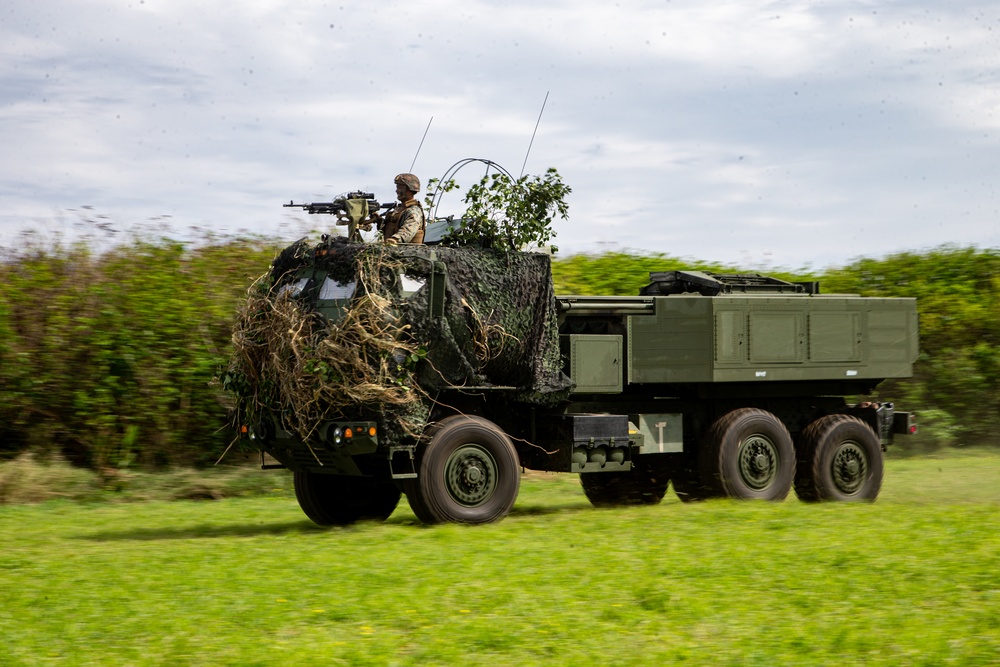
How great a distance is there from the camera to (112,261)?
626 inches

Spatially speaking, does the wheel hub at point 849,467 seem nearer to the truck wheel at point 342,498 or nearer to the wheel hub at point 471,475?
the wheel hub at point 471,475

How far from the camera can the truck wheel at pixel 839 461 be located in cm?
1367

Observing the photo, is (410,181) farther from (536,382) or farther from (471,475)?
(471,475)

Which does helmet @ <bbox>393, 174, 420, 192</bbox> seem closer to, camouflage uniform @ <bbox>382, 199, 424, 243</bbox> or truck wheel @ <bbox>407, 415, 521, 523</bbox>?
camouflage uniform @ <bbox>382, 199, 424, 243</bbox>

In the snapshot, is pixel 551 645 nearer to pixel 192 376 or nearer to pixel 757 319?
pixel 757 319

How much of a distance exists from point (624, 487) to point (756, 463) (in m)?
1.69

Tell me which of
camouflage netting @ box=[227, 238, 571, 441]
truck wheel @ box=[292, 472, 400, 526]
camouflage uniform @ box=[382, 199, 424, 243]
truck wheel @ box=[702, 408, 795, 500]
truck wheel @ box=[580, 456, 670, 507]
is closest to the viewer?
camouflage netting @ box=[227, 238, 571, 441]

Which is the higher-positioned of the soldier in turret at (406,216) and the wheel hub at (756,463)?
the soldier in turret at (406,216)

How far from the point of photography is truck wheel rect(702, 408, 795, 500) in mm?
12922

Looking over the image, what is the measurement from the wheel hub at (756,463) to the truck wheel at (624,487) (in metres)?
1.18

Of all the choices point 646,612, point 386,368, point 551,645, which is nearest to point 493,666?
point 551,645

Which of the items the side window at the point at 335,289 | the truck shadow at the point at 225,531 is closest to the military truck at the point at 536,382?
the side window at the point at 335,289

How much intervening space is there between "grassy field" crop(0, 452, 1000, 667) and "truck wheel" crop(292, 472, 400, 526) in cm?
38

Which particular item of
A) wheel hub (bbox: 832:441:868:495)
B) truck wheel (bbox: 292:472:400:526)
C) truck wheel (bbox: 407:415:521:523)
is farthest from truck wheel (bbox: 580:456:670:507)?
truck wheel (bbox: 407:415:521:523)
